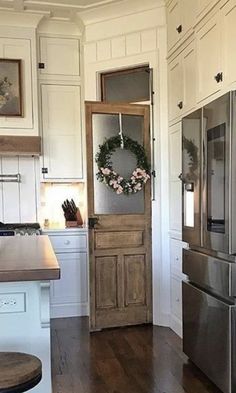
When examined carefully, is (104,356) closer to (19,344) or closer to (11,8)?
(19,344)

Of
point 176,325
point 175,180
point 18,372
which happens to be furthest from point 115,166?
point 18,372

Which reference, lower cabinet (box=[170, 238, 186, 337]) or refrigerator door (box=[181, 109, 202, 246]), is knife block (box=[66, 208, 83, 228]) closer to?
lower cabinet (box=[170, 238, 186, 337])

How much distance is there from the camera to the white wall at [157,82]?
384cm

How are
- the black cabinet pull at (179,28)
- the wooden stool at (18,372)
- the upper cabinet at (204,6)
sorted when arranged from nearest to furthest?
1. the wooden stool at (18,372)
2. the upper cabinet at (204,6)
3. the black cabinet pull at (179,28)

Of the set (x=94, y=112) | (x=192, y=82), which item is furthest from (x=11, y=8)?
(x=192, y=82)

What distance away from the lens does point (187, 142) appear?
289 cm

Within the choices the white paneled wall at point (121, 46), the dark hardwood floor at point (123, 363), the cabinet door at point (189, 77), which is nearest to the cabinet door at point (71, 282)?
the dark hardwood floor at point (123, 363)

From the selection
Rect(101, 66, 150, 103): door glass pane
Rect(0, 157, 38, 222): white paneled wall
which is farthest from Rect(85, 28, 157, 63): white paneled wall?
Rect(0, 157, 38, 222): white paneled wall

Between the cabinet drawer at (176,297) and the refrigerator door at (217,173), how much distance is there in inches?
41.9

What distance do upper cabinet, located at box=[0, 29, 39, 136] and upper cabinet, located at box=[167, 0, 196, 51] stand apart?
4.80ft

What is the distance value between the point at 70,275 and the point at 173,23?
8.65 feet

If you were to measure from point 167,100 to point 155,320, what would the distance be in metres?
2.09

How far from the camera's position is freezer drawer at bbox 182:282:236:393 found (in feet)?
7.36

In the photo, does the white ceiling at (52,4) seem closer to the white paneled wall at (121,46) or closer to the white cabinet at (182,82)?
the white paneled wall at (121,46)
